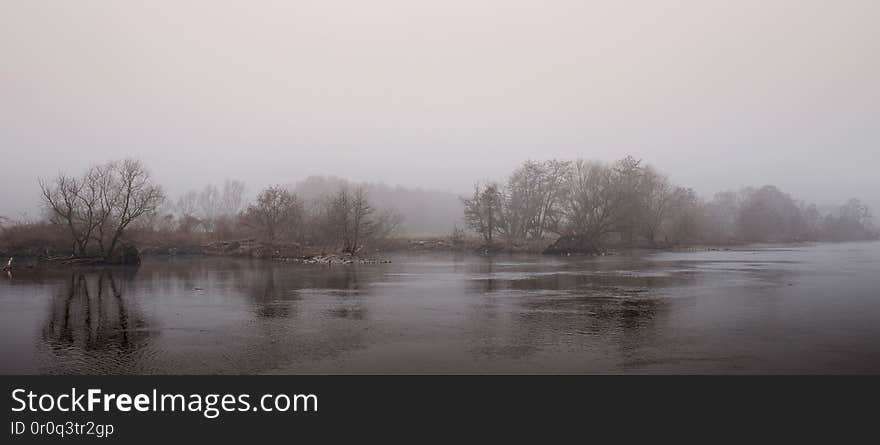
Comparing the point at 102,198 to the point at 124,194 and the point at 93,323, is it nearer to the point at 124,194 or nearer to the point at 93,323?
the point at 124,194

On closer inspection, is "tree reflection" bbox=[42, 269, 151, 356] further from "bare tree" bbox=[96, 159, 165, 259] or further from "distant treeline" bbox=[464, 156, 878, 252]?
"distant treeline" bbox=[464, 156, 878, 252]

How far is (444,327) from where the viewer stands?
13922 millimetres

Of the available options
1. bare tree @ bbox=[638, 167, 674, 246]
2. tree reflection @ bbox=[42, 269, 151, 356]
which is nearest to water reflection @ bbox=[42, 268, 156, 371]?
tree reflection @ bbox=[42, 269, 151, 356]

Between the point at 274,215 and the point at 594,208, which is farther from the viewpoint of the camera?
the point at 594,208

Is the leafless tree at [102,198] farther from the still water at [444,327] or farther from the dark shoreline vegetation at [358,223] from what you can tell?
the still water at [444,327]

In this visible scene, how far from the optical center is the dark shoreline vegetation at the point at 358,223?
44000 mm

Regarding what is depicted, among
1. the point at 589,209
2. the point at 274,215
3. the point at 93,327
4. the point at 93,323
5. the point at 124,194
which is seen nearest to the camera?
the point at 93,327

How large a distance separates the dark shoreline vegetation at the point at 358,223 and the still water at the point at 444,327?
19626 mm

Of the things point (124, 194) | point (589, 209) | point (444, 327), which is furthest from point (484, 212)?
point (444, 327)
